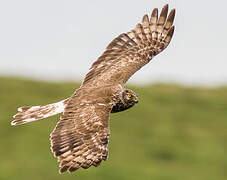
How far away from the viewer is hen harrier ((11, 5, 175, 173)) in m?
9.12

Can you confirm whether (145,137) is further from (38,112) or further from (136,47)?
(38,112)

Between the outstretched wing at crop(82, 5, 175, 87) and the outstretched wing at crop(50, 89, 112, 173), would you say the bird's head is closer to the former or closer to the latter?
the outstretched wing at crop(82, 5, 175, 87)

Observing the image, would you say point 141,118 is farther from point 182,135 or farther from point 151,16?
point 151,16

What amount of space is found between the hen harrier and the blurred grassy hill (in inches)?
255

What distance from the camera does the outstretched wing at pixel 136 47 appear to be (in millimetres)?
11180

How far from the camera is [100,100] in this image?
32.1ft

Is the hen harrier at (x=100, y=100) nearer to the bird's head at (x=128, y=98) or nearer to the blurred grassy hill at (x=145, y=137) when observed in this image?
the bird's head at (x=128, y=98)

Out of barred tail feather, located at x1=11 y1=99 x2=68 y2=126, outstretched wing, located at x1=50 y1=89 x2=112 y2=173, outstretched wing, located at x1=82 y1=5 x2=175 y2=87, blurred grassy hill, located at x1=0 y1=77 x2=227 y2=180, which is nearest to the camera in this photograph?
outstretched wing, located at x1=50 y1=89 x2=112 y2=173

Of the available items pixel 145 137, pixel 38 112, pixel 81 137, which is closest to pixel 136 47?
pixel 38 112

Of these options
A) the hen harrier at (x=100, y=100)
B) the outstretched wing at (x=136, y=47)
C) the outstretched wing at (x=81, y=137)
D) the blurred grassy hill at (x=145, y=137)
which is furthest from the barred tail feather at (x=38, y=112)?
the blurred grassy hill at (x=145, y=137)

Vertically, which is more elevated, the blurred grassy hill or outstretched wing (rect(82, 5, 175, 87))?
outstretched wing (rect(82, 5, 175, 87))

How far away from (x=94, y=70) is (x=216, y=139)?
12.3 meters

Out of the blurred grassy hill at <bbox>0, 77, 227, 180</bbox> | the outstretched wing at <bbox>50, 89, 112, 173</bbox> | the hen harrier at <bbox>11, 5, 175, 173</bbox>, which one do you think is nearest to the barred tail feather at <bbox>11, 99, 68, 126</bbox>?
the hen harrier at <bbox>11, 5, 175, 173</bbox>

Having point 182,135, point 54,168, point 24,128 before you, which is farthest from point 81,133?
point 182,135
